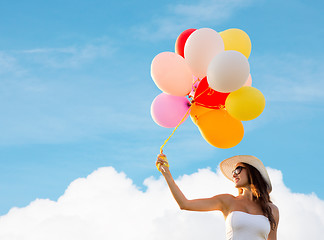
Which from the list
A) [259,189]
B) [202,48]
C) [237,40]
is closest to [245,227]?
[259,189]

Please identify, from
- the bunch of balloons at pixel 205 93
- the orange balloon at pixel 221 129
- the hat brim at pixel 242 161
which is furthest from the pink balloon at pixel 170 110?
the hat brim at pixel 242 161

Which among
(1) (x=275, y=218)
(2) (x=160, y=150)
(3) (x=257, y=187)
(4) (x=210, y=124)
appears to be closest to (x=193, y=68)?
(4) (x=210, y=124)

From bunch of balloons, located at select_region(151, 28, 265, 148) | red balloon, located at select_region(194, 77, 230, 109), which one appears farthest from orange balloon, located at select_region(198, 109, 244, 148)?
red balloon, located at select_region(194, 77, 230, 109)

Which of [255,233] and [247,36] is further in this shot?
[247,36]

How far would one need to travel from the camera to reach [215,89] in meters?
4.36

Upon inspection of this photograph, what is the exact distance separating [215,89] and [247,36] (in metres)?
1.10

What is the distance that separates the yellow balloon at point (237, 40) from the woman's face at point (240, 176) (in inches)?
60.4

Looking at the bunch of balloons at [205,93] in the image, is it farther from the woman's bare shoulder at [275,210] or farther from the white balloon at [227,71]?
the woman's bare shoulder at [275,210]

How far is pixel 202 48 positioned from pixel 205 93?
0.52 meters

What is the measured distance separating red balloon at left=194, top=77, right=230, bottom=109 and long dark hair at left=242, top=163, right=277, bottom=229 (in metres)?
0.89

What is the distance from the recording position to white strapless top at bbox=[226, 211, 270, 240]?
153 inches

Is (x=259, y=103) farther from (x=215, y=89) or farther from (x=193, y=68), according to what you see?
(x=193, y=68)

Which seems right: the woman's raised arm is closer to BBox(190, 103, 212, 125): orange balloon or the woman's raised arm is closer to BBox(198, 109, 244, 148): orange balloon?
BBox(198, 109, 244, 148): orange balloon

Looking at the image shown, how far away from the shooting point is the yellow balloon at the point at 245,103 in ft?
14.7
